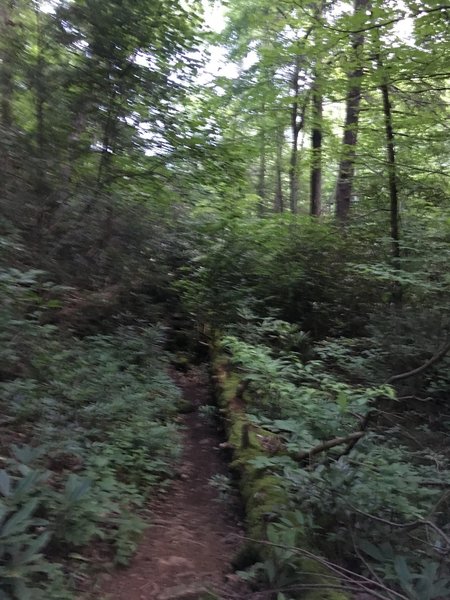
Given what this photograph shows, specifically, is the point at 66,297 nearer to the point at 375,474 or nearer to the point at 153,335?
the point at 153,335

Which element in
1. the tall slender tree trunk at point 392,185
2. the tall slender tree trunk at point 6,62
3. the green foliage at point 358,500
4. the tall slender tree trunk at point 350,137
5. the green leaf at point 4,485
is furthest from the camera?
the tall slender tree trunk at point 392,185

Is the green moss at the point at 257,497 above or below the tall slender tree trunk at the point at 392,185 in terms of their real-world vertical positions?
below

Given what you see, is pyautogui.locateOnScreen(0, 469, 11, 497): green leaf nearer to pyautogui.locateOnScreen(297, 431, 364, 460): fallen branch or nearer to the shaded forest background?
the shaded forest background

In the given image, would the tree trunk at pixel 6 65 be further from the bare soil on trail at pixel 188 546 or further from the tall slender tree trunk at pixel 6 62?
the bare soil on trail at pixel 188 546

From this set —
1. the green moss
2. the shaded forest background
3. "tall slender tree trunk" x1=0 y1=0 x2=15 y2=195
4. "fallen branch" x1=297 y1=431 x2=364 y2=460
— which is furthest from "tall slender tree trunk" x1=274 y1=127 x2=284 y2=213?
"fallen branch" x1=297 y1=431 x2=364 y2=460

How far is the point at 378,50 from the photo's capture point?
7.47m

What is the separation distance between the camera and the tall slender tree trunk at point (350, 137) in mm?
7780

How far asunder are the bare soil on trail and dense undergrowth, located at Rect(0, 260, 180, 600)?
0.17m

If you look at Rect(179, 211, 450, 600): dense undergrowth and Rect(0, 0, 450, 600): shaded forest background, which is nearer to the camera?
Rect(179, 211, 450, 600): dense undergrowth

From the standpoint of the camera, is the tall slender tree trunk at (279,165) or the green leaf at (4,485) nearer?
the green leaf at (4,485)

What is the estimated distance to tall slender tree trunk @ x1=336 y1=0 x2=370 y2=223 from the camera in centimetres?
778

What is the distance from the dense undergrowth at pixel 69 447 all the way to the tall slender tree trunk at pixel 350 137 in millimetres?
5286

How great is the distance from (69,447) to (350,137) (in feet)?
31.9

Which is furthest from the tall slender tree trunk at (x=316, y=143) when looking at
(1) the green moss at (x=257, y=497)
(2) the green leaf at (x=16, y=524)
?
(2) the green leaf at (x=16, y=524)
